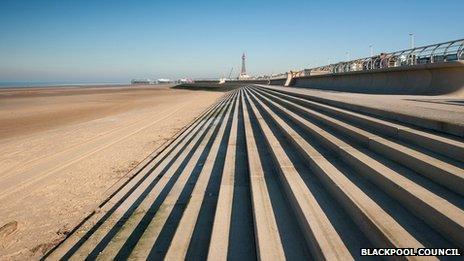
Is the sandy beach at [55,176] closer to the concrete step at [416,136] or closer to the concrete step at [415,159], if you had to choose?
the concrete step at [415,159]

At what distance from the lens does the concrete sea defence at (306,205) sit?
2994mm

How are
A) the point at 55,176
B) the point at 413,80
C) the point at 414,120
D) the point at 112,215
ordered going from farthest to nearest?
1. the point at 413,80
2. the point at 55,176
3. the point at 112,215
4. the point at 414,120

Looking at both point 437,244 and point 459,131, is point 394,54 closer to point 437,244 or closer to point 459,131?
point 459,131

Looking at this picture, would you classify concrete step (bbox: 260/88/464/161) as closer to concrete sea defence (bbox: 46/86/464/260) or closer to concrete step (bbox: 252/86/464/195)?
concrete sea defence (bbox: 46/86/464/260)

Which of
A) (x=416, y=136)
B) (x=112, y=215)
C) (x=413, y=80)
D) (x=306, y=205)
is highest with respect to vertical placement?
(x=413, y=80)

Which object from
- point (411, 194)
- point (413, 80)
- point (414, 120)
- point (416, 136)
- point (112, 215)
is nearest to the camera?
point (411, 194)

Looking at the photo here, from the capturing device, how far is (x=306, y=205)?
3.79 meters

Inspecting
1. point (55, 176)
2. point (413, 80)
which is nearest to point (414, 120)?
point (55, 176)

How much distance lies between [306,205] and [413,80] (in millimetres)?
10089

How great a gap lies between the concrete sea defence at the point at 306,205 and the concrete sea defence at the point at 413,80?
5.31m

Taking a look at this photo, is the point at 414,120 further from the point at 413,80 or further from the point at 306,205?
the point at 413,80

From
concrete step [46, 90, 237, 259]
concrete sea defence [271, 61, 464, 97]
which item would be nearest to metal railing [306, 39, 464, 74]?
concrete sea defence [271, 61, 464, 97]

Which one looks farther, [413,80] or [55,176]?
[413,80]

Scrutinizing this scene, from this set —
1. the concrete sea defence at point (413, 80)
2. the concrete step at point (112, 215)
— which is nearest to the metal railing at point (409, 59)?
the concrete sea defence at point (413, 80)
